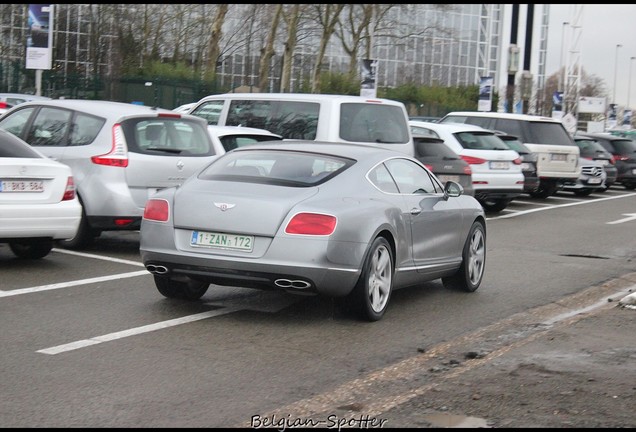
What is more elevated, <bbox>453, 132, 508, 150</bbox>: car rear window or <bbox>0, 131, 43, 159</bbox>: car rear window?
<bbox>453, 132, 508, 150</bbox>: car rear window

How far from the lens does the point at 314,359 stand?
7398 mm

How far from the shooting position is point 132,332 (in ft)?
26.4

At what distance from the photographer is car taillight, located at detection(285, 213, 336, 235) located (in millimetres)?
8391

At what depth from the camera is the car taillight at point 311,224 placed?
27.5ft

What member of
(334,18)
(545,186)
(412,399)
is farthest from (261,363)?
(334,18)

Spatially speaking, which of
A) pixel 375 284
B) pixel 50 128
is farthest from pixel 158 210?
pixel 50 128

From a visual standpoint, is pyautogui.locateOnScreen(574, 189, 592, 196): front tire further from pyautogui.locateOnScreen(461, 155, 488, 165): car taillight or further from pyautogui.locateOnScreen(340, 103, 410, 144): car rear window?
pyautogui.locateOnScreen(340, 103, 410, 144): car rear window

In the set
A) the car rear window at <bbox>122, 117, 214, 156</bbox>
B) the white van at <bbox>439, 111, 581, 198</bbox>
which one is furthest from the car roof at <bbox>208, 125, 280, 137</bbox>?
the white van at <bbox>439, 111, 581, 198</bbox>

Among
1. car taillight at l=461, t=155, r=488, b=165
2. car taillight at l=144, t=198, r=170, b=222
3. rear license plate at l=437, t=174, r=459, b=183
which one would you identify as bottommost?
rear license plate at l=437, t=174, r=459, b=183

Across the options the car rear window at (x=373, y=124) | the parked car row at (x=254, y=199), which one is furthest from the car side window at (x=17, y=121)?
the car rear window at (x=373, y=124)

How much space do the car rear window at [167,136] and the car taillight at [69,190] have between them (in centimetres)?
110

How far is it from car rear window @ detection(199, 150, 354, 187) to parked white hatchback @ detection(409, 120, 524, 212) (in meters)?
11.4

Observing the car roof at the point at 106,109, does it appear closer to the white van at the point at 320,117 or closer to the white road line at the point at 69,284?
the white road line at the point at 69,284

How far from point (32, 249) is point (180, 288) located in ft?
9.41
